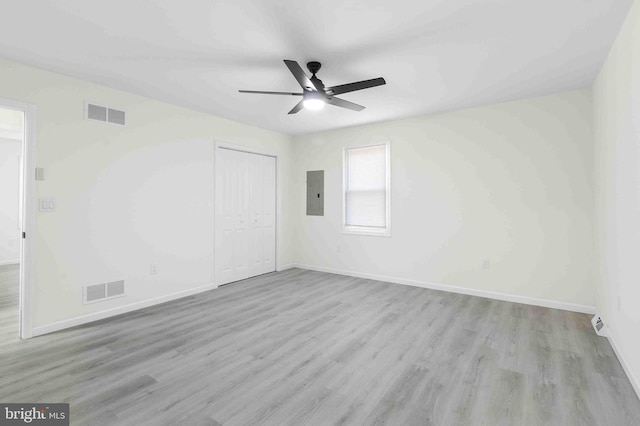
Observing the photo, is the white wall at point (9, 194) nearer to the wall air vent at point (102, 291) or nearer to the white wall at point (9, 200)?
the white wall at point (9, 200)

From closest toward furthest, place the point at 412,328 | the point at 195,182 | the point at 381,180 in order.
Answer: the point at 412,328 → the point at 195,182 → the point at 381,180

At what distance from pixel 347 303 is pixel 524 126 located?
3.33 m

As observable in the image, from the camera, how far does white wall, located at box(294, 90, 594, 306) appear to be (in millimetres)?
3744

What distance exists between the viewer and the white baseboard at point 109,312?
3.14m

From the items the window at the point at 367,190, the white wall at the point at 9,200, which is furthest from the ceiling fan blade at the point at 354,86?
the white wall at the point at 9,200

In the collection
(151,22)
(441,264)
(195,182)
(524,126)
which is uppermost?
(151,22)

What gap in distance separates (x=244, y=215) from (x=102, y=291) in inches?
93.5

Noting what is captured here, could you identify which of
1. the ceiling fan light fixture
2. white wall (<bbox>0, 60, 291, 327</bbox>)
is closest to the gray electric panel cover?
white wall (<bbox>0, 60, 291, 327</bbox>)

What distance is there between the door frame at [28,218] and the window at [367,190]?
428cm

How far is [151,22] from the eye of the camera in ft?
7.63

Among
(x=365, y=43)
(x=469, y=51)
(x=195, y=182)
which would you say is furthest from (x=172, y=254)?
(x=469, y=51)

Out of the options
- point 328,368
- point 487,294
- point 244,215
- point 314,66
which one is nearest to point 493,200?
point 487,294

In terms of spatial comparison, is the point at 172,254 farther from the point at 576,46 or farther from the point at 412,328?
the point at 576,46

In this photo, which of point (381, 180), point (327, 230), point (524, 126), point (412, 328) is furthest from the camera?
point (327, 230)
